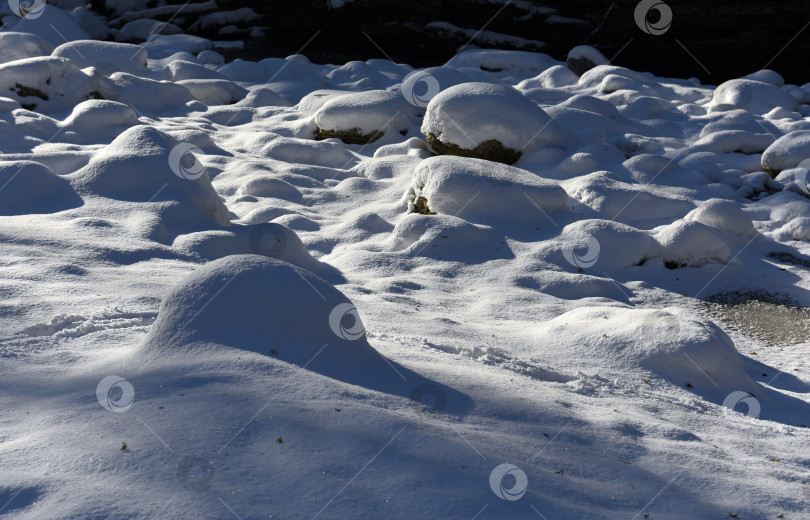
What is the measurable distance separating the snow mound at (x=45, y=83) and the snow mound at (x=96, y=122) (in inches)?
34.8

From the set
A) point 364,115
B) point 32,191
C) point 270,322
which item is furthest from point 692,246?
point 32,191

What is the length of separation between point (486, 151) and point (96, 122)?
3.78 meters

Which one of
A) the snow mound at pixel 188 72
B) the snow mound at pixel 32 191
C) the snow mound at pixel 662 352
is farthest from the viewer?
the snow mound at pixel 188 72

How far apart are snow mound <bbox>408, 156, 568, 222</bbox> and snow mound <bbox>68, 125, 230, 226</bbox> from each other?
164cm

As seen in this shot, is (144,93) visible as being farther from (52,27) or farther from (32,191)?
(32,191)

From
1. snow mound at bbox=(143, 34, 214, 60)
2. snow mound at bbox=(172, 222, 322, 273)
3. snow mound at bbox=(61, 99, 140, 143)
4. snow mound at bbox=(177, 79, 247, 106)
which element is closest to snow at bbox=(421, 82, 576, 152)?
snow mound at bbox=(172, 222, 322, 273)

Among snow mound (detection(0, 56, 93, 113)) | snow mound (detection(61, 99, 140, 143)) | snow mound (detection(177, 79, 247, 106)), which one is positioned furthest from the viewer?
snow mound (detection(177, 79, 247, 106))

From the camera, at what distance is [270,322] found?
2.45 meters

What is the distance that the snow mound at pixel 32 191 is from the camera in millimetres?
4363

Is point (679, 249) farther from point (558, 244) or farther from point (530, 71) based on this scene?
point (530, 71)

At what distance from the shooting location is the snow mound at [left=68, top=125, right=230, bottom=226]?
464 cm

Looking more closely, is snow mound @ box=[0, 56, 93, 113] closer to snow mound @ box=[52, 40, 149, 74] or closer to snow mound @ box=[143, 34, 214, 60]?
snow mound @ box=[52, 40, 149, 74]

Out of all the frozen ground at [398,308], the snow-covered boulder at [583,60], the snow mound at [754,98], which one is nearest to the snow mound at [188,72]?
the frozen ground at [398,308]

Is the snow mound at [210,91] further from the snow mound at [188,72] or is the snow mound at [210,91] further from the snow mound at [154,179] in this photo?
the snow mound at [154,179]
